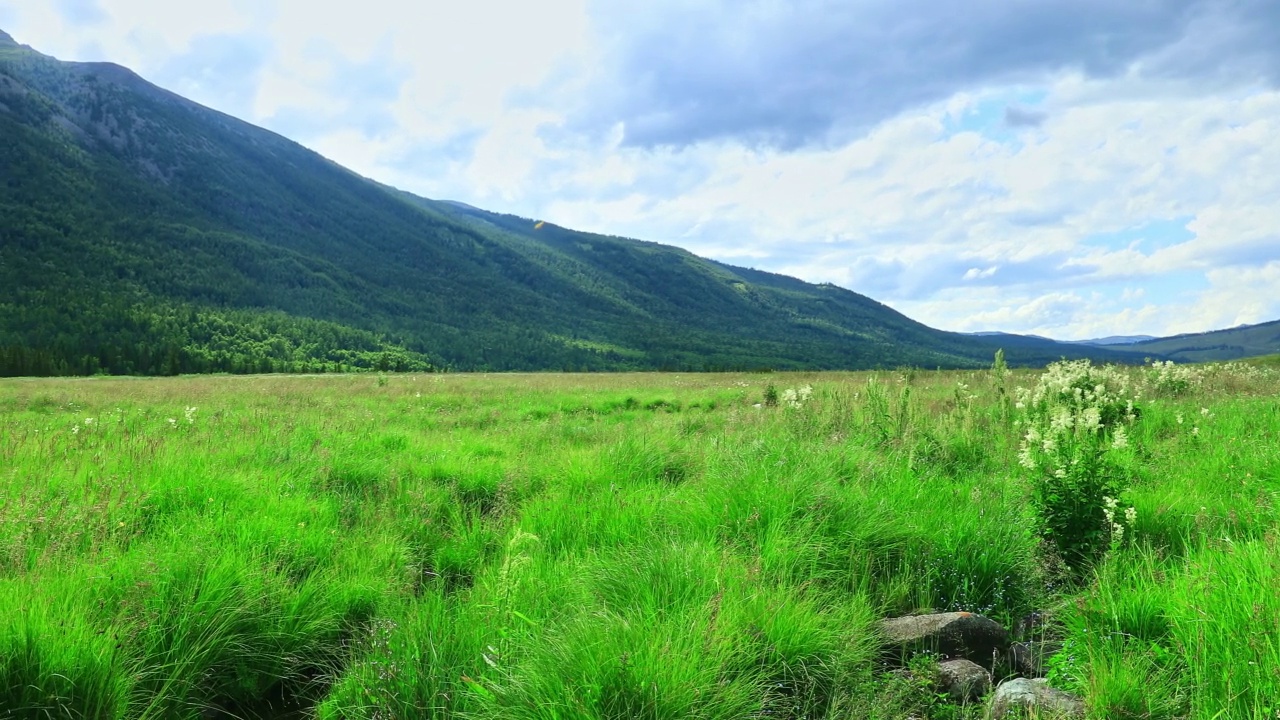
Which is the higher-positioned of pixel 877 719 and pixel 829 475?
pixel 829 475

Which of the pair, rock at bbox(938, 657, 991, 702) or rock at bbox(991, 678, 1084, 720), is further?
rock at bbox(938, 657, 991, 702)

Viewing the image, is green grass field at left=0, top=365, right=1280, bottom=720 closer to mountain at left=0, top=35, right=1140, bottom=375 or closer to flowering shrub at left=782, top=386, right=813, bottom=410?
flowering shrub at left=782, top=386, right=813, bottom=410

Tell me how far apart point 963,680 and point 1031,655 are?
69 centimetres

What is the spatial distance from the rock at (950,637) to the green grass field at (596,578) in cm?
18

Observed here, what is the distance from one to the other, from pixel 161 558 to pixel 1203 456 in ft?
33.4

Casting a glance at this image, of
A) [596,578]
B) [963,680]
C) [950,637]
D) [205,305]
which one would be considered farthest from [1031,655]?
[205,305]

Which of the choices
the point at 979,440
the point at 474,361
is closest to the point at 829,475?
the point at 979,440

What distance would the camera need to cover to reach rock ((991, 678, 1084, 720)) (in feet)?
7.98

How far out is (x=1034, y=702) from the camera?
8.33ft

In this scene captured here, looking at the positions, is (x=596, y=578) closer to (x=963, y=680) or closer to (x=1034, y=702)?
(x=963, y=680)

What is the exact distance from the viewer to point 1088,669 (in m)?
2.74

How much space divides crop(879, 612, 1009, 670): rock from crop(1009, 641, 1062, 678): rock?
0.06 m

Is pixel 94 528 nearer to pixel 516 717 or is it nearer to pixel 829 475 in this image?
pixel 516 717

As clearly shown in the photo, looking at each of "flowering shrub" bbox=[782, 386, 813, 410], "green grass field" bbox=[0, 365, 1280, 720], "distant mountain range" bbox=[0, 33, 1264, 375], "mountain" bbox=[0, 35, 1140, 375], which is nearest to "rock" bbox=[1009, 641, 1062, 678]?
"green grass field" bbox=[0, 365, 1280, 720]
